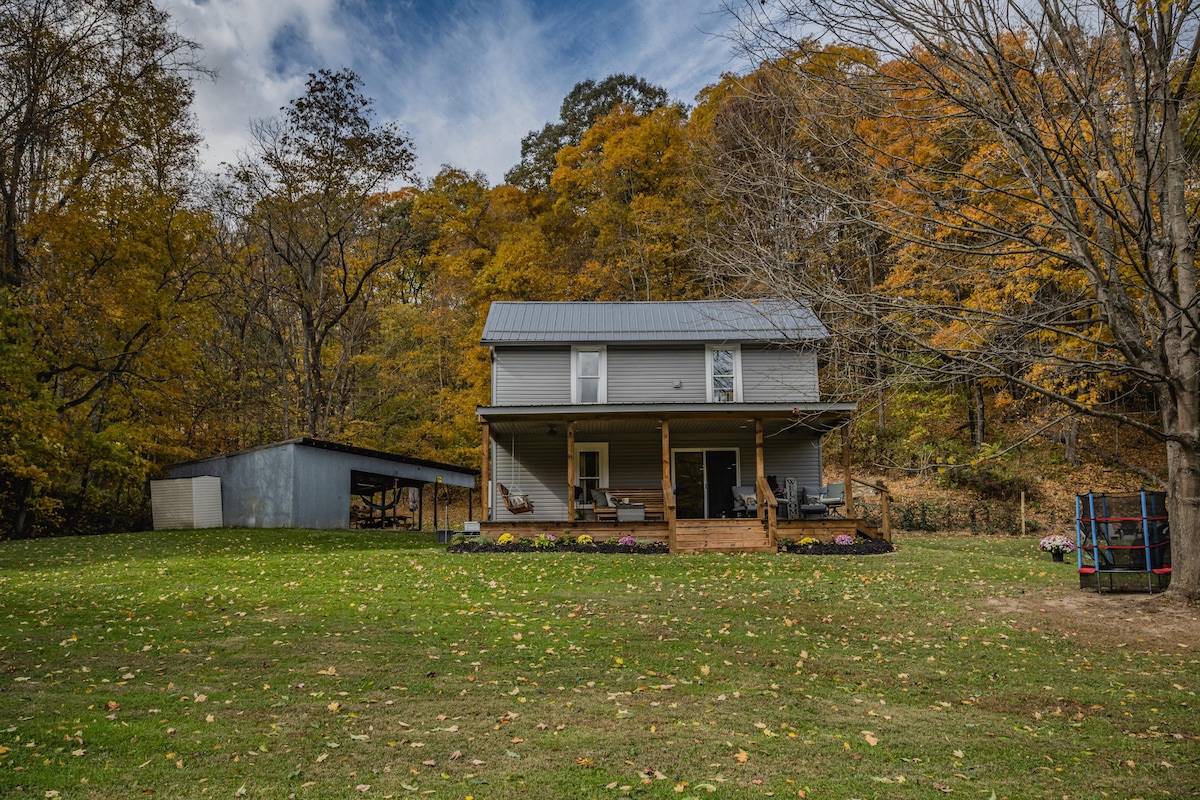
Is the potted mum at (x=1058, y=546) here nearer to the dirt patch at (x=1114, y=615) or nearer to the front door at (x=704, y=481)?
the dirt patch at (x=1114, y=615)

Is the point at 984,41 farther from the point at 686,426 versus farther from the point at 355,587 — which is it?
the point at 686,426

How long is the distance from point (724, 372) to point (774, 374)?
1306 mm

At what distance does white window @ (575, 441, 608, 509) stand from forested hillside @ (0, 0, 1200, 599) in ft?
18.2

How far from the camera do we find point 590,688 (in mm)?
6184

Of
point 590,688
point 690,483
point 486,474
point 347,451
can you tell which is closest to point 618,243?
point 690,483

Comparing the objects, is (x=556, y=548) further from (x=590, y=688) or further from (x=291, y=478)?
(x=291, y=478)

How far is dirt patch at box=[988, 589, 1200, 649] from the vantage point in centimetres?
777

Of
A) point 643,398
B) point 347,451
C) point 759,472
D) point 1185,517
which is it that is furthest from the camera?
point 347,451

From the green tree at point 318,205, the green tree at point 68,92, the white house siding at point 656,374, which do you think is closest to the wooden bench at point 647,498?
the white house siding at point 656,374

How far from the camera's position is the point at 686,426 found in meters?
19.7

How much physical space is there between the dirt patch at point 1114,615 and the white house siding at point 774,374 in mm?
10622

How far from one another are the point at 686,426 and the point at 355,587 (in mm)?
10685

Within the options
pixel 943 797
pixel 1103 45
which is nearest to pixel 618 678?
pixel 943 797

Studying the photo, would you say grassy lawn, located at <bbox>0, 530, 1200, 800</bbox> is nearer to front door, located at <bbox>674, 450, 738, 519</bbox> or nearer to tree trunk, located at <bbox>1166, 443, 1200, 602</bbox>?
tree trunk, located at <bbox>1166, 443, 1200, 602</bbox>
